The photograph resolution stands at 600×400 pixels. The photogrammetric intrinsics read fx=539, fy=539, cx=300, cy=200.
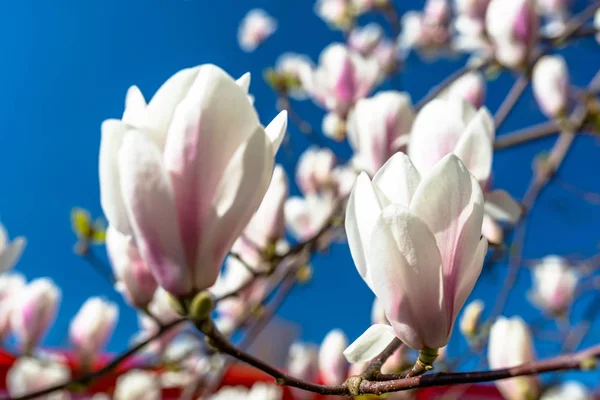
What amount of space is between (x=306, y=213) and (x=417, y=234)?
1122 mm

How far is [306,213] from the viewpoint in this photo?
1436 mm

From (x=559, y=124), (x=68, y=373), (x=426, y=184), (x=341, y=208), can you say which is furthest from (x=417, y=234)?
(x=68, y=373)

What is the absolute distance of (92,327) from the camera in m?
1.08

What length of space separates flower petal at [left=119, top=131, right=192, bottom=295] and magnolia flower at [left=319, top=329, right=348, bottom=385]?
71cm

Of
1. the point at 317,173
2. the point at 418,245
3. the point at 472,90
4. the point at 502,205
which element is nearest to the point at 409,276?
the point at 418,245

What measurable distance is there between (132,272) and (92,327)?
525mm

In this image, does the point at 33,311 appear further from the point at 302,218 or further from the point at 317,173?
the point at 317,173

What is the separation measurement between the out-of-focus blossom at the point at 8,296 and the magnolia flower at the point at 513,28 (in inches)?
38.7

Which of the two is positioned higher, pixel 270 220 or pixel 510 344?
pixel 270 220

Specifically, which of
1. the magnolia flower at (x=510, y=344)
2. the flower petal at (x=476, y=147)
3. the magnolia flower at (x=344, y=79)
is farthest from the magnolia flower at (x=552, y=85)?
the flower petal at (x=476, y=147)

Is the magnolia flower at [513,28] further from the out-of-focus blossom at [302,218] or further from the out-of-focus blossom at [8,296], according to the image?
the out-of-focus blossom at [8,296]

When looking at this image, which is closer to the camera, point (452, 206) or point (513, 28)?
point (452, 206)

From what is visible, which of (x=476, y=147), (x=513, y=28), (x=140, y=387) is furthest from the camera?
(x=140, y=387)

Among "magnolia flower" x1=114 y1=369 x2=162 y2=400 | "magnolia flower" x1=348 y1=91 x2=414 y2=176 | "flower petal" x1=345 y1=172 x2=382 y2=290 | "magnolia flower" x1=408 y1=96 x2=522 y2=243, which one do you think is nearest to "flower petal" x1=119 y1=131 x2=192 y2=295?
"flower petal" x1=345 y1=172 x2=382 y2=290
